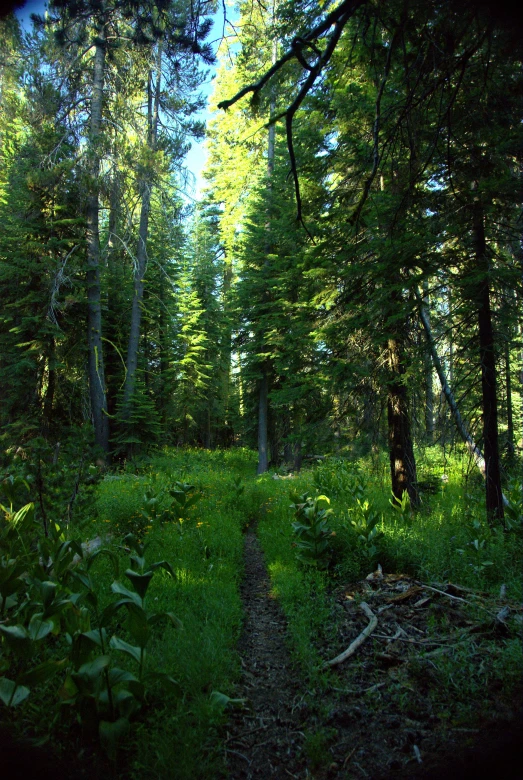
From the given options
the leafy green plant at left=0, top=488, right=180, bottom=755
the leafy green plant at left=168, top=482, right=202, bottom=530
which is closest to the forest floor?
A: the leafy green plant at left=0, top=488, right=180, bottom=755

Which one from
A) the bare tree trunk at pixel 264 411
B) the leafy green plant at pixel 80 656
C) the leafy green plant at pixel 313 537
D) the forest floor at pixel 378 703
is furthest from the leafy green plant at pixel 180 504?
the bare tree trunk at pixel 264 411

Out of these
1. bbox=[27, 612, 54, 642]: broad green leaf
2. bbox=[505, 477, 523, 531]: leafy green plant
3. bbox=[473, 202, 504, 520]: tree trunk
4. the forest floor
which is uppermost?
bbox=[473, 202, 504, 520]: tree trunk

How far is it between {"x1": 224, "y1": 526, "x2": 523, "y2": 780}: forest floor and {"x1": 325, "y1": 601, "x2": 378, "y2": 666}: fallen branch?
0.04 m

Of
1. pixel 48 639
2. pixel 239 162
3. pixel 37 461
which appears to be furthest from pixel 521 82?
pixel 239 162

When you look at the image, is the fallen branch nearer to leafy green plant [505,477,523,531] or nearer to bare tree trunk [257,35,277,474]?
leafy green plant [505,477,523,531]

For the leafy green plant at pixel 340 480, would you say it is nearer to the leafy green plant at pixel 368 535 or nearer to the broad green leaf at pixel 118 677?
the leafy green plant at pixel 368 535

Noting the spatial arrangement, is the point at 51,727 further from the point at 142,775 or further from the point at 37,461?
the point at 37,461

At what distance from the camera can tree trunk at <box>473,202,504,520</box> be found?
5.13 metres

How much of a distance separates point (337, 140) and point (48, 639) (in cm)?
775

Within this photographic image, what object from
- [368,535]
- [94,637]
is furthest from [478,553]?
[94,637]

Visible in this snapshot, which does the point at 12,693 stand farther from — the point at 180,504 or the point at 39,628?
the point at 180,504

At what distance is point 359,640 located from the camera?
3482 millimetres

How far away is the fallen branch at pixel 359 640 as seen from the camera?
10.9ft

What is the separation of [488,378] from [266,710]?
4.53 meters
